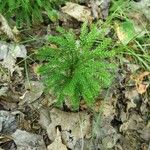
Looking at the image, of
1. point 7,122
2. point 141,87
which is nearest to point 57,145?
point 7,122

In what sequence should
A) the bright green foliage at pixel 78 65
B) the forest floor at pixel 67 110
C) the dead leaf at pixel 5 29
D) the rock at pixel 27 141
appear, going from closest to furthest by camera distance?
the bright green foliage at pixel 78 65
the rock at pixel 27 141
the forest floor at pixel 67 110
the dead leaf at pixel 5 29

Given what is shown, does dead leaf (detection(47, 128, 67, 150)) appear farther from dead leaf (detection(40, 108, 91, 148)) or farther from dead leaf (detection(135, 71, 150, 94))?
dead leaf (detection(135, 71, 150, 94))

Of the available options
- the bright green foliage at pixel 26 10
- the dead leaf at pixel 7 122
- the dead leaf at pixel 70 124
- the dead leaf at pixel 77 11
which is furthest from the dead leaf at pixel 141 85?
the dead leaf at pixel 7 122

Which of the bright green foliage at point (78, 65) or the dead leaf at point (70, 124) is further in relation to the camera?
the dead leaf at point (70, 124)

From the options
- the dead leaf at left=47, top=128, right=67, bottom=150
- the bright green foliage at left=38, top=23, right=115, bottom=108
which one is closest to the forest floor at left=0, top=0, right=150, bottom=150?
the dead leaf at left=47, top=128, right=67, bottom=150

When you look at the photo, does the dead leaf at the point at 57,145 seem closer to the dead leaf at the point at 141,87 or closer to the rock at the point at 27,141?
the rock at the point at 27,141

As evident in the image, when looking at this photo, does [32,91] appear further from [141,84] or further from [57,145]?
[141,84]

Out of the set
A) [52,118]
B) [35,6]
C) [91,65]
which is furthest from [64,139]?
[35,6]
